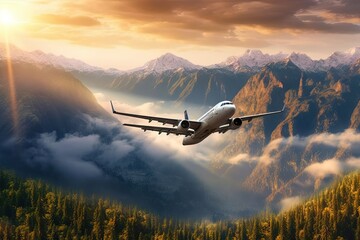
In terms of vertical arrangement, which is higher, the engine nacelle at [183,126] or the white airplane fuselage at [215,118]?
the white airplane fuselage at [215,118]

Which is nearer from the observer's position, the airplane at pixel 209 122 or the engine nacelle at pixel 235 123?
the airplane at pixel 209 122

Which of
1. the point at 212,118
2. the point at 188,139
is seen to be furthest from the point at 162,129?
the point at 212,118

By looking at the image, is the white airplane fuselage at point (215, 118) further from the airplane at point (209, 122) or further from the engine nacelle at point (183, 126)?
the engine nacelle at point (183, 126)

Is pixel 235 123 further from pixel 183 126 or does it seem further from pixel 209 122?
pixel 183 126

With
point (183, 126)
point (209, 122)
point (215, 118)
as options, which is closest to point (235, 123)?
point (209, 122)

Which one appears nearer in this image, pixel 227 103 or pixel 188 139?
pixel 227 103

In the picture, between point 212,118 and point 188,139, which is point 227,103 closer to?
point 212,118

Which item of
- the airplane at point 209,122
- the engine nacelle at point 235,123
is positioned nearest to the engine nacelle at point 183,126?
the airplane at point 209,122

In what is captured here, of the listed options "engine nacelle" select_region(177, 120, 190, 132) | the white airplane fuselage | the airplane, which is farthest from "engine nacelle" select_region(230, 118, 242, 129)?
"engine nacelle" select_region(177, 120, 190, 132)
